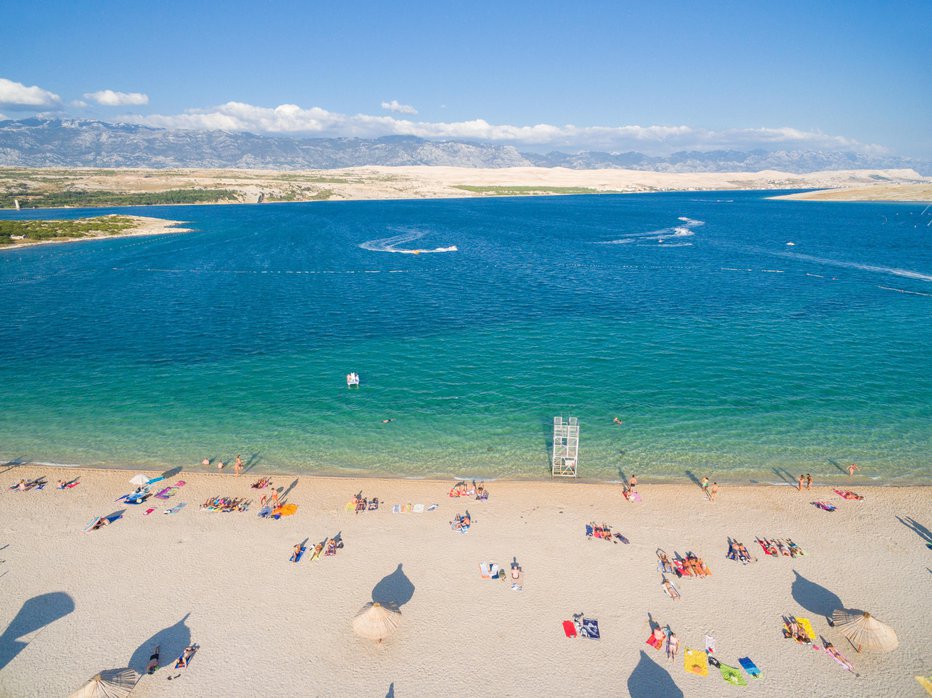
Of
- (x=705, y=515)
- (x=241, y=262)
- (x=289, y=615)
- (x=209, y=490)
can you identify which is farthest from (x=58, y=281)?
(x=705, y=515)

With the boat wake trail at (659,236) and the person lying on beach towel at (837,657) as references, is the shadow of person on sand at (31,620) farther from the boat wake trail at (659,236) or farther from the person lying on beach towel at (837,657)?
the boat wake trail at (659,236)

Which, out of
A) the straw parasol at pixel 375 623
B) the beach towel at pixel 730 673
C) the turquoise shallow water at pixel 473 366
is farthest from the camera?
the turquoise shallow water at pixel 473 366

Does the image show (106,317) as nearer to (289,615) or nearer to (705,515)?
(289,615)

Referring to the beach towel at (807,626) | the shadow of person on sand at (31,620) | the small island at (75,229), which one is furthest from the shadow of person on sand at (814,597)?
the small island at (75,229)

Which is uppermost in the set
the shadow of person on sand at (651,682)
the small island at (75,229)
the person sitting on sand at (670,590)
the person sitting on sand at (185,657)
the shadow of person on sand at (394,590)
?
the small island at (75,229)

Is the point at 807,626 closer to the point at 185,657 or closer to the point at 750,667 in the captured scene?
the point at 750,667

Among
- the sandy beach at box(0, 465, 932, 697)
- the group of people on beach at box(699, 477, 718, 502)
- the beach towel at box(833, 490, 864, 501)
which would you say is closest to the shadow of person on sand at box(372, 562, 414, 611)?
the sandy beach at box(0, 465, 932, 697)
